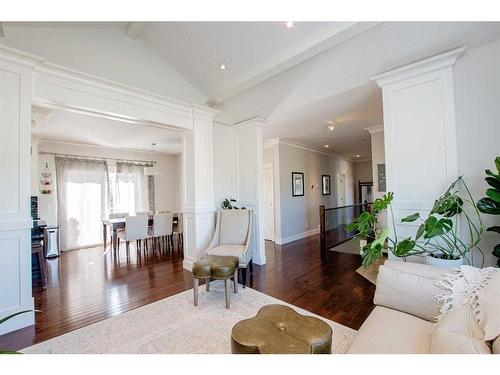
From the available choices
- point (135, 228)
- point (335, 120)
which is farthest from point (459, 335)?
point (135, 228)

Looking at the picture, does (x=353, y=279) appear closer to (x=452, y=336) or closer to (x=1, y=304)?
(x=452, y=336)

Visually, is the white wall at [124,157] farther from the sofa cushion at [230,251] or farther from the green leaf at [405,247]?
the green leaf at [405,247]

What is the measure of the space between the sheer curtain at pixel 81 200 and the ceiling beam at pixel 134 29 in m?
4.08

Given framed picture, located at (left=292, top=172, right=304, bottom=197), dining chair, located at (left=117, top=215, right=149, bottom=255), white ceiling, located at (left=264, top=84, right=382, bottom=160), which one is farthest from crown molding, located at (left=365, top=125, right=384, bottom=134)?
dining chair, located at (left=117, top=215, right=149, bottom=255)

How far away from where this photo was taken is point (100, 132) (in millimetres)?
4992

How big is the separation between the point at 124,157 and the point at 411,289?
7324mm

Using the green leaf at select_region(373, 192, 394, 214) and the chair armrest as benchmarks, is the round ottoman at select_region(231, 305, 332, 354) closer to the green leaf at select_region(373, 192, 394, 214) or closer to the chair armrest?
the chair armrest

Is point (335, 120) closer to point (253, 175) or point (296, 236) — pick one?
point (253, 175)

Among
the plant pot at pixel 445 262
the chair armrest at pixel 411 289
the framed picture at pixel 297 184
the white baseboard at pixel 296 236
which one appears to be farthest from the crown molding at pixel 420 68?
the white baseboard at pixel 296 236

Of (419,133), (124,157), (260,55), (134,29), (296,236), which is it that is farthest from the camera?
(124,157)

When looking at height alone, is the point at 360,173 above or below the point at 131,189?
above

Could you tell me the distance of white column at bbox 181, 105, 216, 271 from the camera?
3889mm
